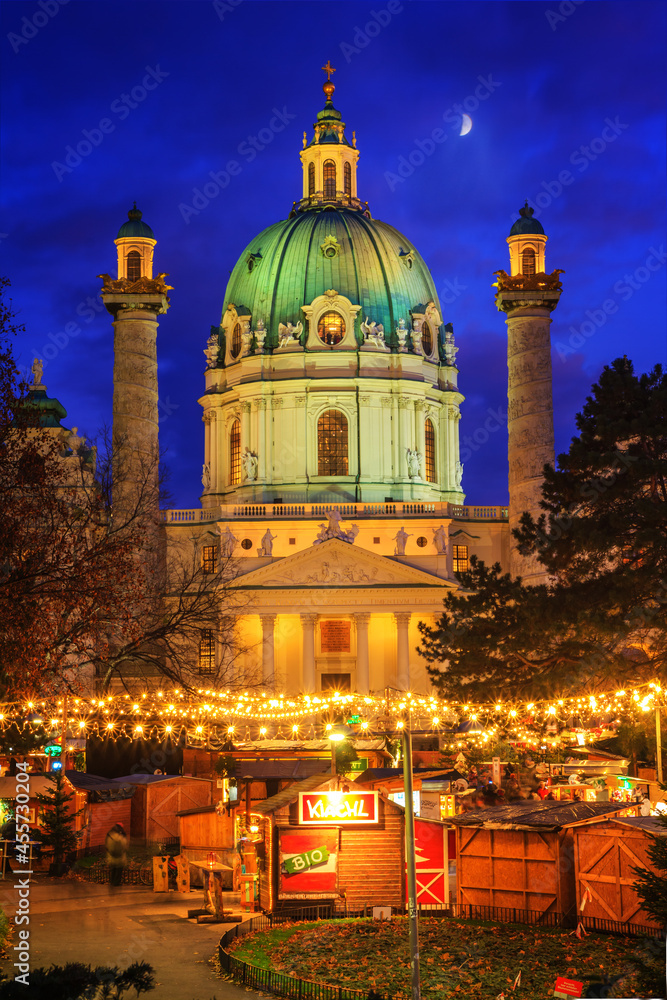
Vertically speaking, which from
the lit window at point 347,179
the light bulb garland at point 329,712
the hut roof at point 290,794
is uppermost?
the lit window at point 347,179

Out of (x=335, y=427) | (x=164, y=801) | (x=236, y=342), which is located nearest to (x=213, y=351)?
(x=236, y=342)

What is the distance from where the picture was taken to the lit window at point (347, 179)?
90938mm

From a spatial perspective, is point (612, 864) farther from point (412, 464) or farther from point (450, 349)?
point (450, 349)

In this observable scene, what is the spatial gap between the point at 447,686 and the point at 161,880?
859 centimetres

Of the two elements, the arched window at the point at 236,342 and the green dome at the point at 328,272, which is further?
the arched window at the point at 236,342

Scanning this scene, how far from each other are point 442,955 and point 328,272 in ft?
215

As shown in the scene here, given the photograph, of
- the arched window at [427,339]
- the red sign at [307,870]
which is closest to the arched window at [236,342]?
the arched window at [427,339]

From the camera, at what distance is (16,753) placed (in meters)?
34.0

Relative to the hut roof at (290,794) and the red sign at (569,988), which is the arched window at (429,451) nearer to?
the hut roof at (290,794)

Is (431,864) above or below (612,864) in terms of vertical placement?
below

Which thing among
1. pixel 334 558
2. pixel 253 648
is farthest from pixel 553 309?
pixel 253 648

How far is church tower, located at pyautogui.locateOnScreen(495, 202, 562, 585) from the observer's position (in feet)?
232

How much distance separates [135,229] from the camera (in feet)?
250

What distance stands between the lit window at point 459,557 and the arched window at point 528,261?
1682 cm
